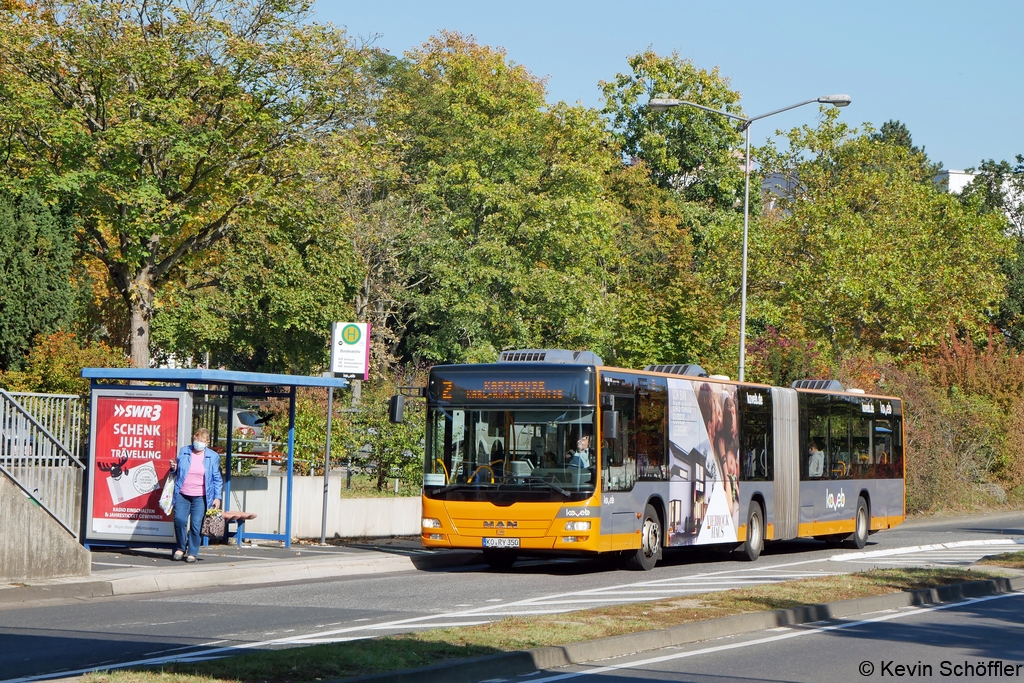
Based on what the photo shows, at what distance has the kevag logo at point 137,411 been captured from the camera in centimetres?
1777

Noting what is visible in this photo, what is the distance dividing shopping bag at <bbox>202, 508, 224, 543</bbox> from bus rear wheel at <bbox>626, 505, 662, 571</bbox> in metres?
6.18

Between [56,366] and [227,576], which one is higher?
[56,366]

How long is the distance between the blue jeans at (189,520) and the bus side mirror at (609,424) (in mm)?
5545

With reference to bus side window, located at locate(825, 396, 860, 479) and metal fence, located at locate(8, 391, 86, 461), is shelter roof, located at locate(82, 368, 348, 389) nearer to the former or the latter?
metal fence, located at locate(8, 391, 86, 461)

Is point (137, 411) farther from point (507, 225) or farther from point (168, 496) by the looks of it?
point (507, 225)

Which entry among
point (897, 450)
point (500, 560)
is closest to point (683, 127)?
point (897, 450)

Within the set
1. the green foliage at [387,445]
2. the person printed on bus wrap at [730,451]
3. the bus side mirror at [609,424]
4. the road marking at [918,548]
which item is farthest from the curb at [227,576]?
the road marking at [918,548]

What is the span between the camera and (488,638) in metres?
10.4

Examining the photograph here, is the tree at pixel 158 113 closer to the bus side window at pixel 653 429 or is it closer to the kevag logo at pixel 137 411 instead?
the kevag logo at pixel 137 411

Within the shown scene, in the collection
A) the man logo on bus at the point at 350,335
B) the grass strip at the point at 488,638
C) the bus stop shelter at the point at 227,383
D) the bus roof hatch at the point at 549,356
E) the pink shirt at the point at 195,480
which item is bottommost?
the grass strip at the point at 488,638

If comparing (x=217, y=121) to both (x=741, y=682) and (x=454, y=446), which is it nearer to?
(x=454, y=446)

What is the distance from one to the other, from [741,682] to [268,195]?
24.1 meters

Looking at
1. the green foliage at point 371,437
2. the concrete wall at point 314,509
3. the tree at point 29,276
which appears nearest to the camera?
the concrete wall at point 314,509

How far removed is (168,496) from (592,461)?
5862 millimetres
